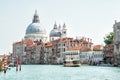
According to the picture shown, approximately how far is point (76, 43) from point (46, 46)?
12723 mm

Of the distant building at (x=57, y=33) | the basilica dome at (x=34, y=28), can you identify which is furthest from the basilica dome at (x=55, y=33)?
the basilica dome at (x=34, y=28)

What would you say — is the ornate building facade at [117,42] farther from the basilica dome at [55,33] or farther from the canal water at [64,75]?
the basilica dome at [55,33]

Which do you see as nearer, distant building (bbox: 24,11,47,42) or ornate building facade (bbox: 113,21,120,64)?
ornate building facade (bbox: 113,21,120,64)

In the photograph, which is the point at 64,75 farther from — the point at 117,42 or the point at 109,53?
the point at 109,53

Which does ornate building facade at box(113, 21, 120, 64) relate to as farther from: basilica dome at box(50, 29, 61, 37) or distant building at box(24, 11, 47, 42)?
distant building at box(24, 11, 47, 42)

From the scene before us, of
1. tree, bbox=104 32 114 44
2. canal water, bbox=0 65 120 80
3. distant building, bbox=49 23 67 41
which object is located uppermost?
distant building, bbox=49 23 67 41

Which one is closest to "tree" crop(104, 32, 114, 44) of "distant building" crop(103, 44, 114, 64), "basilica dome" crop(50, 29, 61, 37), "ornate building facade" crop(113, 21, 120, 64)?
"distant building" crop(103, 44, 114, 64)

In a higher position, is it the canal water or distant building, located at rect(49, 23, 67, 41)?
distant building, located at rect(49, 23, 67, 41)

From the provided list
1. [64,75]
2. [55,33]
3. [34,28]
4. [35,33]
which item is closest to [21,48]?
[35,33]

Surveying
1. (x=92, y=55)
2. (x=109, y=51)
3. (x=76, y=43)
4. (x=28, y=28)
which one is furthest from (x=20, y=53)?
(x=109, y=51)

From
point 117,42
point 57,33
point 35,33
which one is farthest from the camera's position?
point 35,33

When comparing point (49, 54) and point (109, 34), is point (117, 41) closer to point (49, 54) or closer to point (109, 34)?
point (109, 34)

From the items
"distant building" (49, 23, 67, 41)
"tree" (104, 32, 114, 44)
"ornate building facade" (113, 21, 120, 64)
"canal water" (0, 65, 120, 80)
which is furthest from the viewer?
"distant building" (49, 23, 67, 41)

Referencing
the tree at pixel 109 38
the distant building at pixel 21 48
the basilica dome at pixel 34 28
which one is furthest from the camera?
the basilica dome at pixel 34 28
